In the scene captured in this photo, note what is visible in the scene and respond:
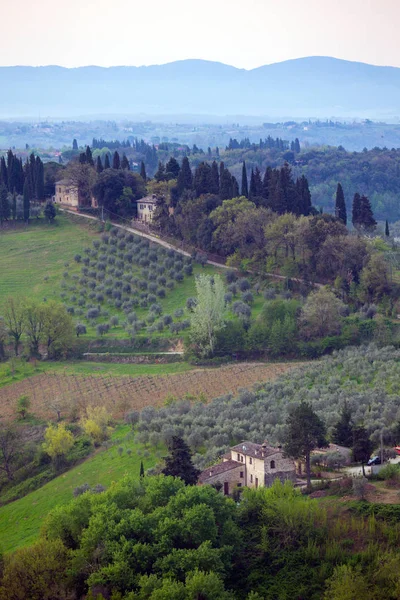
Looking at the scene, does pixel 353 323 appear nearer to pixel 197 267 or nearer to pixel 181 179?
pixel 197 267

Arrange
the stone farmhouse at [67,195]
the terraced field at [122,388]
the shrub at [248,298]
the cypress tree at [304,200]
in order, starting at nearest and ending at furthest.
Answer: the terraced field at [122,388], the shrub at [248,298], the cypress tree at [304,200], the stone farmhouse at [67,195]

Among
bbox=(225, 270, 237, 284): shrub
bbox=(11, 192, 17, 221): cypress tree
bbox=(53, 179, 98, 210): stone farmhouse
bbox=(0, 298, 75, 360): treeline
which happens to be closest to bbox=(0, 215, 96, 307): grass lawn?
bbox=(11, 192, 17, 221): cypress tree

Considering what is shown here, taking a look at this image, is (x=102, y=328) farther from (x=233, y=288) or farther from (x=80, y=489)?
(x=80, y=489)

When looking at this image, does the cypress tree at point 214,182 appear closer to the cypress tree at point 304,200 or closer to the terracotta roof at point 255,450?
the cypress tree at point 304,200

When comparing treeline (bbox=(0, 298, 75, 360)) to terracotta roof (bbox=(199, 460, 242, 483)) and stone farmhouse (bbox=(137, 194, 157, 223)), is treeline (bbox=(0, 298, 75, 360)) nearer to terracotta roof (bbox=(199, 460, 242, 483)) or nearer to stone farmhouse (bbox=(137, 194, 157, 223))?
stone farmhouse (bbox=(137, 194, 157, 223))

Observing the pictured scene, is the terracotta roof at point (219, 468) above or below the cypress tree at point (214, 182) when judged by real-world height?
below

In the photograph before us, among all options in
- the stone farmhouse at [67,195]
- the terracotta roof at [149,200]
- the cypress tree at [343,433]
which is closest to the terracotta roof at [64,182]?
the stone farmhouse at [67,195]

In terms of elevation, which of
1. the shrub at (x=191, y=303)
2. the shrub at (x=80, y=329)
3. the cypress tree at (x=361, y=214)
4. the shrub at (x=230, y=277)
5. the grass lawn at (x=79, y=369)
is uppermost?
the cypress tree at (x=361, y=214)
